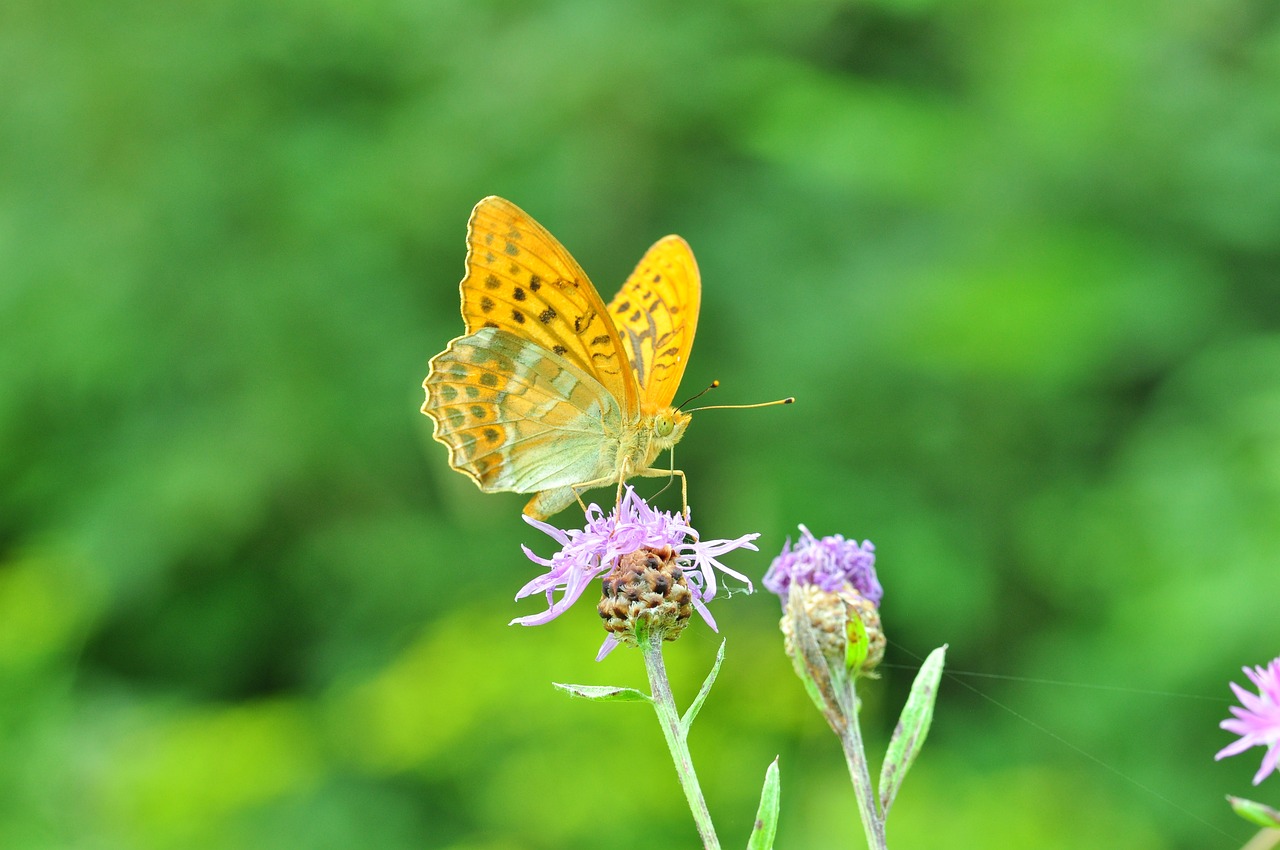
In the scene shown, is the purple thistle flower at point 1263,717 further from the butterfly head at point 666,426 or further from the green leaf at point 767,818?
the butterfly head at point 666,426

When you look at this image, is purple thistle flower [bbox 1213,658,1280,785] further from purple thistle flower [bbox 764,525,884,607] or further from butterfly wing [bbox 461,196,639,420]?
butterfly wing [bbox 461,196,639,420]

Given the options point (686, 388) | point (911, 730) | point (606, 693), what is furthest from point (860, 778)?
point (686, 388)

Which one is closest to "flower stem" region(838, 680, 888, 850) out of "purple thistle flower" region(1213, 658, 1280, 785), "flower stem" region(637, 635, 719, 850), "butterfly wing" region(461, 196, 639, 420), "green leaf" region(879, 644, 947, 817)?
"green leaf" region(879, 644, 947, 817)

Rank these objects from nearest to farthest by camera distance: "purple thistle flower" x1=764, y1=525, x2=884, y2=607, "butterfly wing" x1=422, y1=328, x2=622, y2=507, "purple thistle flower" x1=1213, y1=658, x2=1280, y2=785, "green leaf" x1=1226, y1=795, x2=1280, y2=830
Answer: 1. "green leaf" x1=1226, y1=795, x2=1280, y2=830
2. "purple thistle flower" x1=1213, y1=658, x2=1280, y2=785
3. "purple thistle flower" x1=764, y1=525, x2=884, y2=607
4. "butterfly wing" x1=422, y1=328, x2=622, y2=507

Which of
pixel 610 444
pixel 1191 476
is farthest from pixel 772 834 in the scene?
pixel 1191 476

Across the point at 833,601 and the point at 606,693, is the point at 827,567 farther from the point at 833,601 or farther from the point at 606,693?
the point at 606,693

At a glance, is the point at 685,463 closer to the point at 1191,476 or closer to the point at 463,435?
the point at 1191,476

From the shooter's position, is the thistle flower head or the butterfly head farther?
the butterfly head

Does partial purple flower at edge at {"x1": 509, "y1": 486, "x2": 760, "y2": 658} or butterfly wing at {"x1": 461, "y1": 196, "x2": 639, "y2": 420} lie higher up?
butterfly wing at {"x1": 461, "y1": 196, "x2": 639, "y2": 420}
